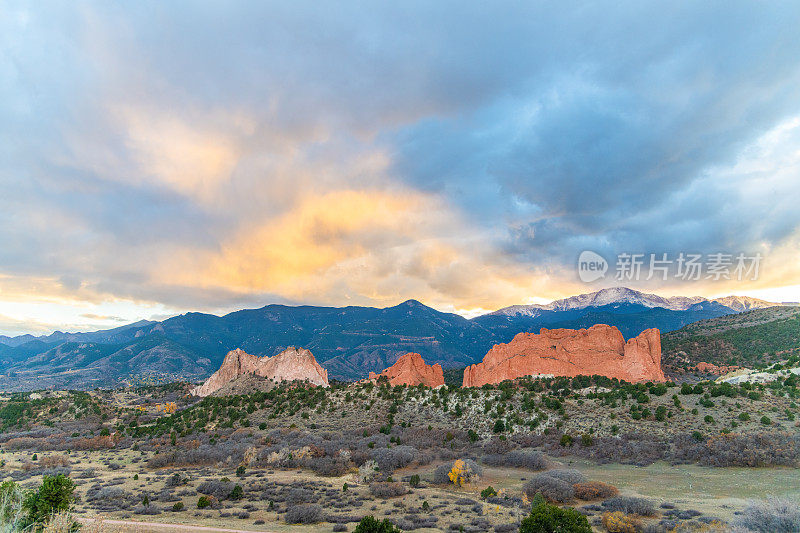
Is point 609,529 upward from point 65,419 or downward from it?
upward

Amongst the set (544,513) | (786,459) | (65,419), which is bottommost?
(65,419)

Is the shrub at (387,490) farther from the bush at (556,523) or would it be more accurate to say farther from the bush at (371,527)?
the bush at (556,523)

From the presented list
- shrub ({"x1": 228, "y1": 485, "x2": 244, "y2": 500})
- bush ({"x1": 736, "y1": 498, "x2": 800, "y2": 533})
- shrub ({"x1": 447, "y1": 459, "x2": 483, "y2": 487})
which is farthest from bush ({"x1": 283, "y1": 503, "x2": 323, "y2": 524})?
bush ({"x1": 736, "y1": 498, "x2": 800, "y2": 533})

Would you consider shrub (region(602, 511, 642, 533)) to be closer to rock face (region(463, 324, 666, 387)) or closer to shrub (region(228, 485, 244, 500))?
→ shrub (region(228, 485, 244, 500))

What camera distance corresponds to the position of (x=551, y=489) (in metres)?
20.8

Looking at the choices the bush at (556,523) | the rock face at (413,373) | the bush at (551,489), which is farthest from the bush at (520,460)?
the rock face at (413,373)

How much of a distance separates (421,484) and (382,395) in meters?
31.2

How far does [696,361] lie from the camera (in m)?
78.6

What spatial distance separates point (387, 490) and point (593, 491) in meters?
11.8

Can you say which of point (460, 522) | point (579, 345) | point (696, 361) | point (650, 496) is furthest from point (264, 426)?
point (696, 361)

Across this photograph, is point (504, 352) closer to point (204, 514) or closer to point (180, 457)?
point (180, 457)

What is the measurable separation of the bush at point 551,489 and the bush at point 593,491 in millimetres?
476

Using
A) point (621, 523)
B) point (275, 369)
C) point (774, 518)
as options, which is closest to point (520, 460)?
point (621, 523)

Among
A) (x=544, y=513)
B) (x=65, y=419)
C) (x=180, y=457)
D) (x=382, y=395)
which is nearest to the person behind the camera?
(x=544, y=513)
